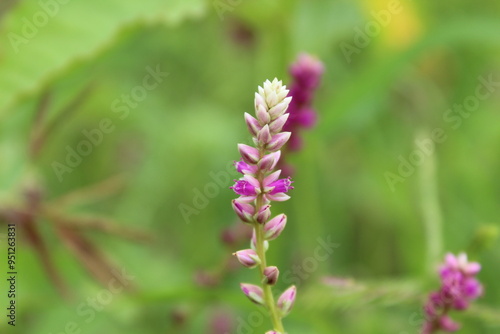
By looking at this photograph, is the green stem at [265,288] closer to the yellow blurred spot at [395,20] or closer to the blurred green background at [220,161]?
the blurred green background at [220,161]

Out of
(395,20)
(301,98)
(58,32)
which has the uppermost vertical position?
(395,20)

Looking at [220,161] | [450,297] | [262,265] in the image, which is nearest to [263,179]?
[262,265]

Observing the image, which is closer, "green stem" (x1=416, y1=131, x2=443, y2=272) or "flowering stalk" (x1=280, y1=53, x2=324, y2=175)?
"flowering stalk" (x1=280, y1=53, x2=324, y2=175)

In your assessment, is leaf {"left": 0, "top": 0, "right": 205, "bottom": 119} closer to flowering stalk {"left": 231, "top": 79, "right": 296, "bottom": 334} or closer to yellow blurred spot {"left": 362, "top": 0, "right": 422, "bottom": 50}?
flowering stalk {"left": 231, "top": 79, "right": 296, "bottom": 334}

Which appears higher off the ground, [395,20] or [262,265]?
[395,20]

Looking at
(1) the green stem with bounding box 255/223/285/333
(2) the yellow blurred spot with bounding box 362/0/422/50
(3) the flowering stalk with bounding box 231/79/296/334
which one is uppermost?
(2) the yellow blurred spot with bounding box 362/0/422/50

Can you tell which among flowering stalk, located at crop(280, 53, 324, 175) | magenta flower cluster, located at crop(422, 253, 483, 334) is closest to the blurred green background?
magenta flower cluster, located at crop(422, 253, 483, 334)

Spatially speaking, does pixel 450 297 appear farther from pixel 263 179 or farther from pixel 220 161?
pixel 220 161
